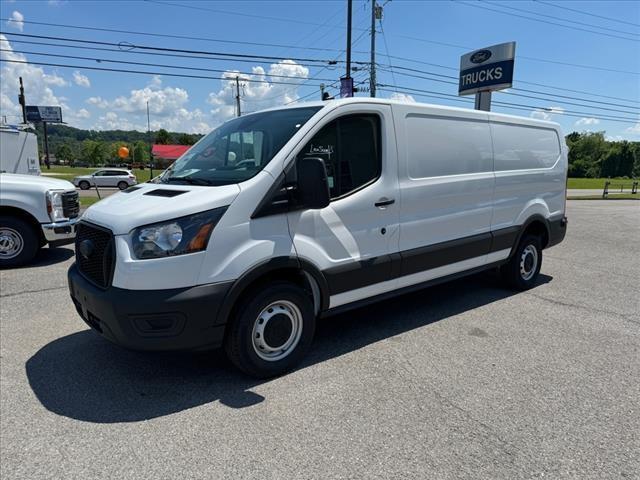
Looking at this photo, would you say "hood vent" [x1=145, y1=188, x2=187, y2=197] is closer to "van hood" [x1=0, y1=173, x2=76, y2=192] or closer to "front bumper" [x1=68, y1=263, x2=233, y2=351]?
"front bumper" [x1=68, y1=263, x2=233, y2=351]

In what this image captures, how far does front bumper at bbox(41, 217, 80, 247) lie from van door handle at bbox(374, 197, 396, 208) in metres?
5.63

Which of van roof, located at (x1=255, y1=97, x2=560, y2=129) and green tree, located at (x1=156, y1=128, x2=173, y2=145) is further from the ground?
green tree, located at (x1=156, y1=128, x2=173, y2=145)

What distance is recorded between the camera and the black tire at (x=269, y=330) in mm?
3174

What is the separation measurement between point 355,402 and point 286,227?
53.9 inches

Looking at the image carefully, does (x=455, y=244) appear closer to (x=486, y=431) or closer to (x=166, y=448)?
(x=486, y=431)

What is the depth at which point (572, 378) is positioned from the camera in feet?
11.2

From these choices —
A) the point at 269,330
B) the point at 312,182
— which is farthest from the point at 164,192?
the point at 269,330

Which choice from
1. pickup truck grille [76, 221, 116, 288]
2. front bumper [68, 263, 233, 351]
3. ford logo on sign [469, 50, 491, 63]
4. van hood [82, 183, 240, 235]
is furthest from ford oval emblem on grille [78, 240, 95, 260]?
ford logo on sign [469, 50, 491, 63]

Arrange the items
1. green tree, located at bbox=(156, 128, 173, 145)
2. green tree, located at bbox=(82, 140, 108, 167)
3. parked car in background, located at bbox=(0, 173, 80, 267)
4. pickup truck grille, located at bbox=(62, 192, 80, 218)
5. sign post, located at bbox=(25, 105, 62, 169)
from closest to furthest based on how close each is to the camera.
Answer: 1. parked car in background, located at bbox=(0, 173, 80, 267)
2. pickup truck grille, located at bbox=(62, 192, 80, 218)
3. sign post, located at bbox=(25, 105, 62, 169)
4. green tree, located at bbox=(82, 140, 108, 167)
5. green tree, located at bbox=(156, 128, 173, 145)

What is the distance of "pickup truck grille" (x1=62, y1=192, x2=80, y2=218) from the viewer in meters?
7.16

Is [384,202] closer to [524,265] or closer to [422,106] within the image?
[422,106]

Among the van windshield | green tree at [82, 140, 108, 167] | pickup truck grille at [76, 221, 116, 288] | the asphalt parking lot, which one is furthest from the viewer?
green tree at [82, 140, 108, 167]

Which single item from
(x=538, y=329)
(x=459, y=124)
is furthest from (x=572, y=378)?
(x=459, y=124)

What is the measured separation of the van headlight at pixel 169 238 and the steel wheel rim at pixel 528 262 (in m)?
4.51
